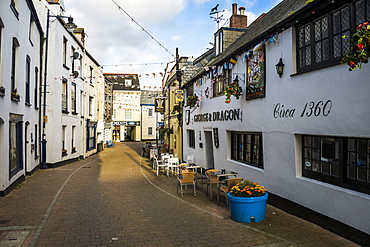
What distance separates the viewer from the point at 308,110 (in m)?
6.91

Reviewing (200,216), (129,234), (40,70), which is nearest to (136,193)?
(200,216)

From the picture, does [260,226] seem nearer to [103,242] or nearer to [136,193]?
[103,242]

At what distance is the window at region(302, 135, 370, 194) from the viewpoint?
18.8ft

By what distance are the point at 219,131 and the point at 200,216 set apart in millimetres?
5393

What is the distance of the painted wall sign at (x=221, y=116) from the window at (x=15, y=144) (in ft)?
25.3

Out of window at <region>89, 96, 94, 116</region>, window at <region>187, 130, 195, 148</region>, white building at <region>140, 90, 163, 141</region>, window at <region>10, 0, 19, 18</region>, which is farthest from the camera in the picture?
white building at <region>140, 90, 163, 141</region>

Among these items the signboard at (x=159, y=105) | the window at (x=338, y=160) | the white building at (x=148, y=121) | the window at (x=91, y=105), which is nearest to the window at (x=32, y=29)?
the window at (x=338, y=160)

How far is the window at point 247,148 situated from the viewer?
9.72 m

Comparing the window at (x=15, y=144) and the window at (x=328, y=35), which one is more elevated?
the window at (x=328, y=35)


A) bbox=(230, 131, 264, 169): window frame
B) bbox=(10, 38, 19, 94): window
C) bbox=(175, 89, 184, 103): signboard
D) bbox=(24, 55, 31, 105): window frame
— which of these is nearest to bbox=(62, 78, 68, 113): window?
bbox=(24, 55, 31, 105): window frame

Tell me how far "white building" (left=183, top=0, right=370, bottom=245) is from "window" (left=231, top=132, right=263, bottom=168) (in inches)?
1.4

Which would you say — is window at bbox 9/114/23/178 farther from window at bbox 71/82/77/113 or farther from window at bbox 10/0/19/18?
window at bbox 71/82/77/113

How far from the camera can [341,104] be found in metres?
5.91

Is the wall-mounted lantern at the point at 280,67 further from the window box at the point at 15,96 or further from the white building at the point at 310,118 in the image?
the window box at the point at 15,96
